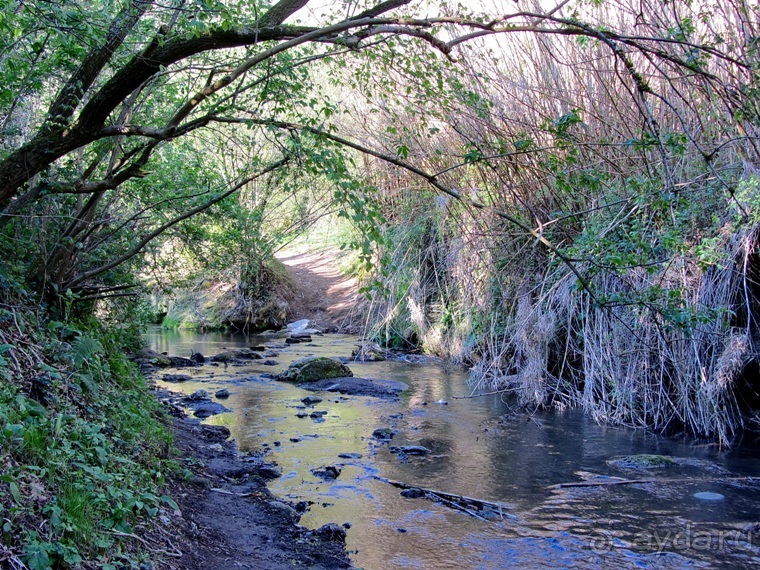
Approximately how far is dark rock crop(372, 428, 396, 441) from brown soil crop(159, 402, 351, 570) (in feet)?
6.09

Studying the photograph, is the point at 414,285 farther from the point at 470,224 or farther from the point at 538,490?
the point at 538,490

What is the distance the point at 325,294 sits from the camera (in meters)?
21.0

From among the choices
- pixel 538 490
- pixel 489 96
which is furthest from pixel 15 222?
pixel 489 96

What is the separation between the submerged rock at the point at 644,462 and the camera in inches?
261

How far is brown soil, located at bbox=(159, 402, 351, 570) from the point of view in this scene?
4.01 m

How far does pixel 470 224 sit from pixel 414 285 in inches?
106

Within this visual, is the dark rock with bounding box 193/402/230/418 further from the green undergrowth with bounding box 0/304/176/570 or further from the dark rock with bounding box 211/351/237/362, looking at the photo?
the dark rock with bounding box 211/351/237/362

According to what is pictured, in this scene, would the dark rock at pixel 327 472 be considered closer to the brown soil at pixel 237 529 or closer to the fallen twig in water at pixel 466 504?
the brown soil at pixel 237 529

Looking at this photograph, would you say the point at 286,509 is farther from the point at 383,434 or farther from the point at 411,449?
the point at 383,434

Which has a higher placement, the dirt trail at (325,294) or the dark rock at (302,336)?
the dirt trail at (325,294)

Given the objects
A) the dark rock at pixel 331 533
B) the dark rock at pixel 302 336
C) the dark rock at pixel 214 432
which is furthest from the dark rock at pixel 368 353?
the dark rock at pixel 331 533

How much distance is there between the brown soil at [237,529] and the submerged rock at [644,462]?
3.41 m

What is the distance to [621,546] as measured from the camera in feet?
16.0

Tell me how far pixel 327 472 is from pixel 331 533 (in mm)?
1524
